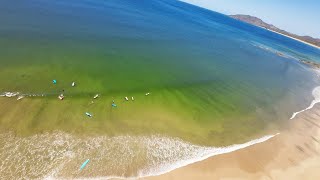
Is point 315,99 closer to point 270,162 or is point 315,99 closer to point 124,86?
point 270,162

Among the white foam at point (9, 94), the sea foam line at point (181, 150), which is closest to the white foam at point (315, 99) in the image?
the sea foam line at point (181, 150)

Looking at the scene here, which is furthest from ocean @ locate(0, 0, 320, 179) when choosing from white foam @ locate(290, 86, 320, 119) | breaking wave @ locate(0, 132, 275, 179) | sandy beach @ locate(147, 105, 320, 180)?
sandy beach @ locate(147, 105, 320, 180)

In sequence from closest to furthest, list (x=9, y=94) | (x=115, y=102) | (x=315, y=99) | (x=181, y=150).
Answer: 1. (x=181, y=150)
2. (x=9, y=94)
3. (x=115, y=102)
4. (x=315, y=99)

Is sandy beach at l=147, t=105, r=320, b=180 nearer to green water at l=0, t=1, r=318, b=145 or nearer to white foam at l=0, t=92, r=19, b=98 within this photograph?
green water at l=0, t=1, r=318, b=145

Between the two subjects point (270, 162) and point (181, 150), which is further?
point (270, 162)

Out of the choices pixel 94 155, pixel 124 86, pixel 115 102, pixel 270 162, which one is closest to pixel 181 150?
pixel 94 155

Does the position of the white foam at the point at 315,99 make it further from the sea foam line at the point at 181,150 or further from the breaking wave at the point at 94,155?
the breaking wave at the point at 94,155
